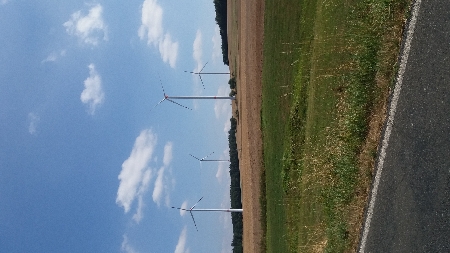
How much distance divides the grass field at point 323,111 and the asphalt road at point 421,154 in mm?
992

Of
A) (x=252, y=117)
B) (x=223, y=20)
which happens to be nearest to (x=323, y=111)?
(x=252, y=117)

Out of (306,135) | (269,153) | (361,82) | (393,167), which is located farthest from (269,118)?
(393,167)

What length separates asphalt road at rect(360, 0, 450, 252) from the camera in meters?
12.7

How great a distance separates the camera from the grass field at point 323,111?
16.3m

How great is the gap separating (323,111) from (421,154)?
20.9 feet

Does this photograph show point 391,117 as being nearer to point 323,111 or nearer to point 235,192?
point 323,111

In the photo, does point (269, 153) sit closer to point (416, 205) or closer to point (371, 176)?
point (371, 176)

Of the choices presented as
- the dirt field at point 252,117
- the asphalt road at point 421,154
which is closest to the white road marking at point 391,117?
the asphalt road at point 421,154

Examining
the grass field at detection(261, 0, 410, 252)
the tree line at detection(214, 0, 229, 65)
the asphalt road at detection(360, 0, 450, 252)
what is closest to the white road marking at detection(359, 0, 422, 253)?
the asphalt road at detection(360, 0, 450, 252)

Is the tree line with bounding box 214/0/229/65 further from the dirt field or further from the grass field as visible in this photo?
the grass field

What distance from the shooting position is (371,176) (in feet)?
52.3

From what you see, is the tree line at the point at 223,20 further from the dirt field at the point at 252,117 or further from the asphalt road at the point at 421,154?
the asphalt road at the point at 421,154

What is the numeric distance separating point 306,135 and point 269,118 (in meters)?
5.06

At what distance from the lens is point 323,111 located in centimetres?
1956
